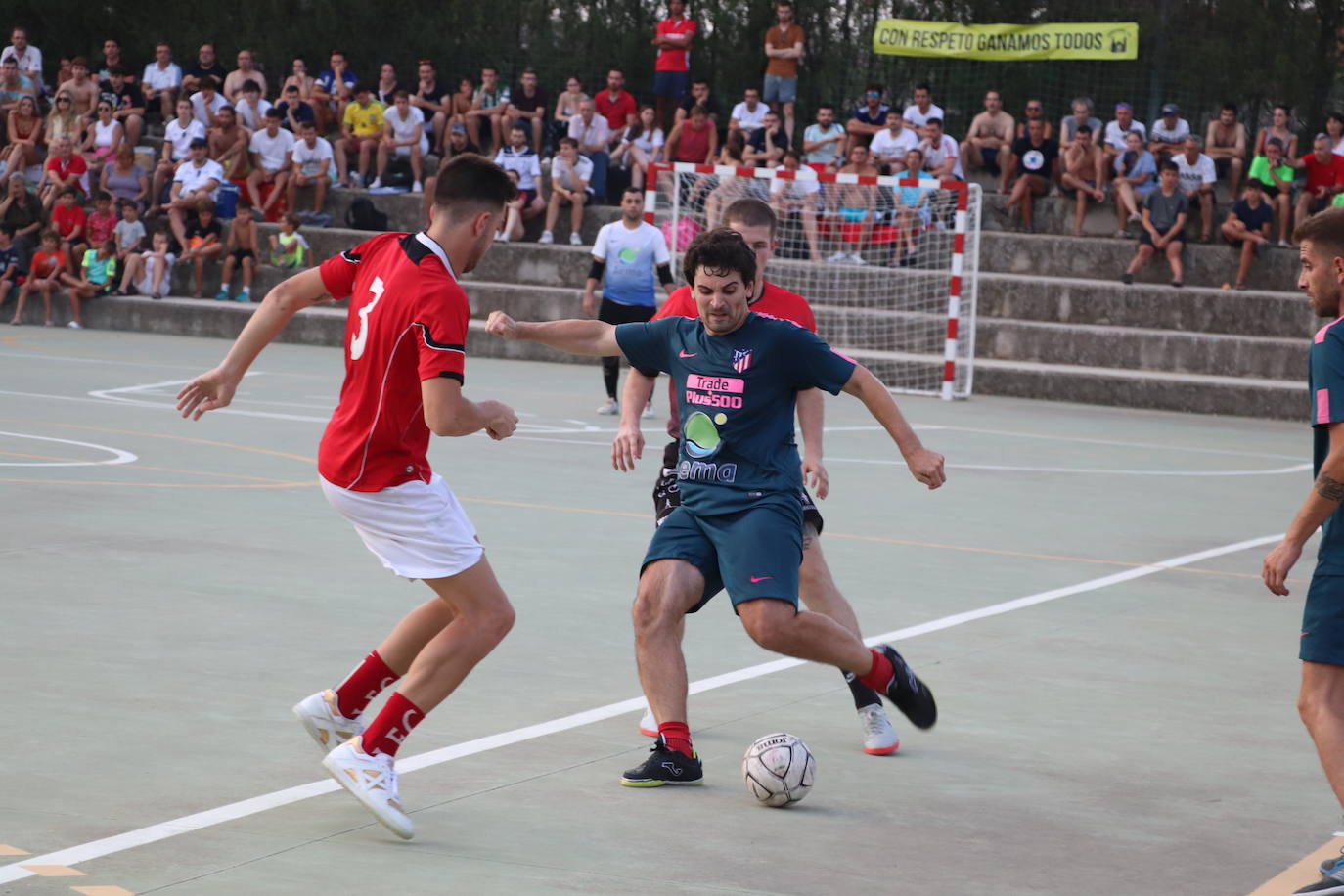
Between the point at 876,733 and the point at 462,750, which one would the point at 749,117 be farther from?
the point at 462,750

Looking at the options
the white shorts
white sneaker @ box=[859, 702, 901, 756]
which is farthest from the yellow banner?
the white shorts

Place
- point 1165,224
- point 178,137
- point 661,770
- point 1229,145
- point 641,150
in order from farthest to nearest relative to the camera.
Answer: point 178,137 → point 641,150 → point 1229,145 → point 1165,224 → point 661,770

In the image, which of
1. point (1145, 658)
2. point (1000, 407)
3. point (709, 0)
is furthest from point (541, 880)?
point (709, 0)

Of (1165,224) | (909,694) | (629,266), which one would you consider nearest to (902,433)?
(909,694)

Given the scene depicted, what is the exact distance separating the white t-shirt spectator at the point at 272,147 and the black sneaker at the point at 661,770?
22.7 meters

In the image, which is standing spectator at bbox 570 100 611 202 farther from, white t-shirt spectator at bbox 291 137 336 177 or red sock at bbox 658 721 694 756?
red sock at bbox 658 721 694 756

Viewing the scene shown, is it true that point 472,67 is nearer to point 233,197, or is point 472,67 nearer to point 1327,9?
point 233,197

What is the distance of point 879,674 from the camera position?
19.5 ft

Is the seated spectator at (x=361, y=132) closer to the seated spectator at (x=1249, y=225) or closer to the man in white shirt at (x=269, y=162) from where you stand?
the man in white shirt at (x=269, y=162)

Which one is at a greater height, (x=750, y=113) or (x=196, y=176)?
(x=750, y=113)

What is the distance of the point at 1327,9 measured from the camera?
2542cm

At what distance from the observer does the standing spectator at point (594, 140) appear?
2636cm

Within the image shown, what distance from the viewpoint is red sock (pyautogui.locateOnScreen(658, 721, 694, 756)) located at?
222 inches

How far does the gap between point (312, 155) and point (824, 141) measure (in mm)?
7870
